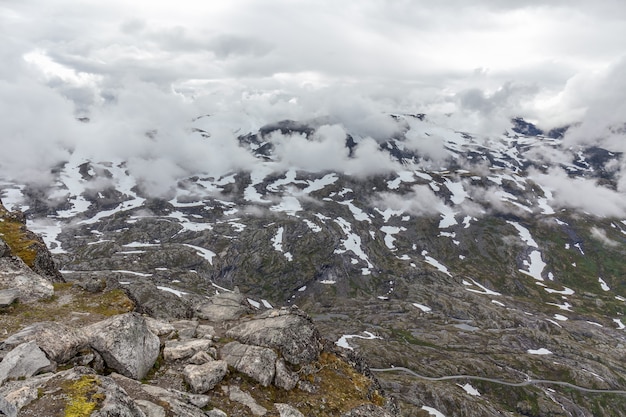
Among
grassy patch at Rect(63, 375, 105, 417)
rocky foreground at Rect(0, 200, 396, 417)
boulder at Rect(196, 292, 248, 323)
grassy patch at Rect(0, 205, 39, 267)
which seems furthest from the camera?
grassy patch at Rect(0, 205, 39, 267)

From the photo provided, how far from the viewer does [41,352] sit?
18.5m

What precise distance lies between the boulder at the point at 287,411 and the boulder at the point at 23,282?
22422 mm

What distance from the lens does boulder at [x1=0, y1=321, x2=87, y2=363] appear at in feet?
63.3

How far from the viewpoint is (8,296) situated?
27.9 metres

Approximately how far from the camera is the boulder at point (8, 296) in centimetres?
2717

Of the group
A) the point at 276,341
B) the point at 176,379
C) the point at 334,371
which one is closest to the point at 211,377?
the point at 176,379

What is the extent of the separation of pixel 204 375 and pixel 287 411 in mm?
5244

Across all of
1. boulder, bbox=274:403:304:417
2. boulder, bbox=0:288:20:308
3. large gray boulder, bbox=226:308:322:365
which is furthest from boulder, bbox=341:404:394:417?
boulder, bbox=0:288:20:308

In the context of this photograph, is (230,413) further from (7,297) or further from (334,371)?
(7,297)

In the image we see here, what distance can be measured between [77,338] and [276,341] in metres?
12.4

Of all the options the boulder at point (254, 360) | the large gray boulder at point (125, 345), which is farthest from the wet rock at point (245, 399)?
the large gray boulder at point (125, 345)

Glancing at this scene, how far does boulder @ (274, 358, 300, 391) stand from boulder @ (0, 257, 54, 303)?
20833 mm

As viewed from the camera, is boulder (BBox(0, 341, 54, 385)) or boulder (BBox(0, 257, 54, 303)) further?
boulder (BBox(0, 257, 54, 303))

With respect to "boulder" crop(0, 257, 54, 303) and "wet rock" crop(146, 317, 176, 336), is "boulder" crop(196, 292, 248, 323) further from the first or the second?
"boulder" crop(0, 257, 54, 303)
